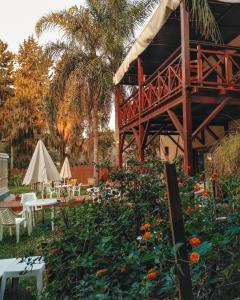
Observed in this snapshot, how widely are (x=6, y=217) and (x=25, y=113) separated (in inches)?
883

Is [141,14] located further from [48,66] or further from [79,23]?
[48,66]

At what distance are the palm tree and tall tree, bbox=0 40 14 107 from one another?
18325 millimetres

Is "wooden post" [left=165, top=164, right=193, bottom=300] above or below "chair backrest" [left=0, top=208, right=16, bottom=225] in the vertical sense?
above

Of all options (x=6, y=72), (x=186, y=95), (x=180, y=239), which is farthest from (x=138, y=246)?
(x=6, y=72)

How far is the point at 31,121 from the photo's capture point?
27.4 meters

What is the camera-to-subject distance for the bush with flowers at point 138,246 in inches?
54.2

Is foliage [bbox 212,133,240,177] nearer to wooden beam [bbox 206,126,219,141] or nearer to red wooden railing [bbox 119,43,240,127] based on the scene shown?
red wooden railing [bbox 119,43,240,127]

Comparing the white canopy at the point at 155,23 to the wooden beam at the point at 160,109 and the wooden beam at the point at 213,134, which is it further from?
the wooden beam at the point at 213,134

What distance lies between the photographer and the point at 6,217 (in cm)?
650

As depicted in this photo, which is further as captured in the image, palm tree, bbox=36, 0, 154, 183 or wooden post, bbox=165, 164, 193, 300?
palm tree, bbox=36, 0, 154, 183

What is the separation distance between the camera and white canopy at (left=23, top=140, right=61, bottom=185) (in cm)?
766

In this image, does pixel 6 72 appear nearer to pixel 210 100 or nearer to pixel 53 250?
pixel 210 100

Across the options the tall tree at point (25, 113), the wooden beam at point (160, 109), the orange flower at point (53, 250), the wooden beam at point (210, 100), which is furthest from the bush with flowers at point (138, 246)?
the tall tree at point (25, 113)

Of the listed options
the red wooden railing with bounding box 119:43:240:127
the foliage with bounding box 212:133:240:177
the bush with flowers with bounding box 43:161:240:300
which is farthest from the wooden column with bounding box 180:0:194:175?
the bush with flowers with bounding box 43:161:240:300
